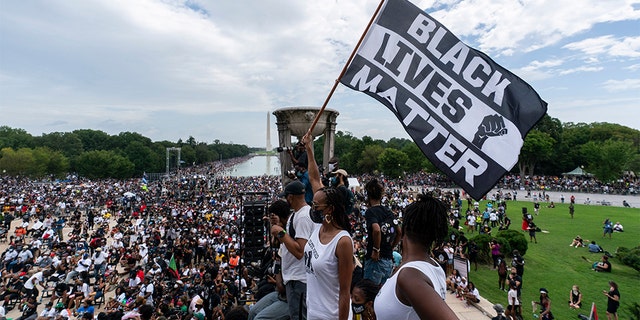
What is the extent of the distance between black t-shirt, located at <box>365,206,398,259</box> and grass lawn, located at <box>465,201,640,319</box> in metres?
8.14

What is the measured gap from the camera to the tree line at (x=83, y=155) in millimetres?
58875

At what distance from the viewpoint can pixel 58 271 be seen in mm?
13266

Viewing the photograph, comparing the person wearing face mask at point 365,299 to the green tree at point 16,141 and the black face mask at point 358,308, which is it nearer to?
the black face mask at point 358,308

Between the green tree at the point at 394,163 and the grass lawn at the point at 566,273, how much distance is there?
39.1m

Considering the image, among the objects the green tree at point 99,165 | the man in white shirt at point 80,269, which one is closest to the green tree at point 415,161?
the man in white shirt at point 80,269

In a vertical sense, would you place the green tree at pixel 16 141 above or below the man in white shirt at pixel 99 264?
above

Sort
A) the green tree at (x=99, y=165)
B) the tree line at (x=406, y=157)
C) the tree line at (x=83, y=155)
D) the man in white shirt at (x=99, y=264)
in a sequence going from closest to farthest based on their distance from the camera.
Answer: the man in white shirt at (x=99, y=264)
the tree line at (x=406, y=157)
the tree line at (x=83, y=155)
the green tree at (x=99, y=165)

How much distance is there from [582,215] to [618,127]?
62331mm

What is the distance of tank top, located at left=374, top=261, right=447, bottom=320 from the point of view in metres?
1.70

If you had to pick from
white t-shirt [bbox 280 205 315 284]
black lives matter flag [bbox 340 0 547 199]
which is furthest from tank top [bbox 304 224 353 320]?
black lives matter flag [bbox 340 0 547 199]

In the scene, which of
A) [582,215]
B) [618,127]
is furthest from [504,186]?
[618,127]

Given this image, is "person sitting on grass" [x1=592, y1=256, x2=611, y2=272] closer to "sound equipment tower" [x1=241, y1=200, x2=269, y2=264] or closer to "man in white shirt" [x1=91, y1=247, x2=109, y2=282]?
"sound equipment tower" [x1=241, y1=200, x2=269, y2=264]

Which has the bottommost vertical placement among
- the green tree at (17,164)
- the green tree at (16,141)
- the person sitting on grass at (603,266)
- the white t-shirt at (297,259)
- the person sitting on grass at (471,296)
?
the person sitting on grass at (603,266)

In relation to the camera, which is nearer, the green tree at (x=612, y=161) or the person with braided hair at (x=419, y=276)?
the person with braided hair at (x=419, y=276)
